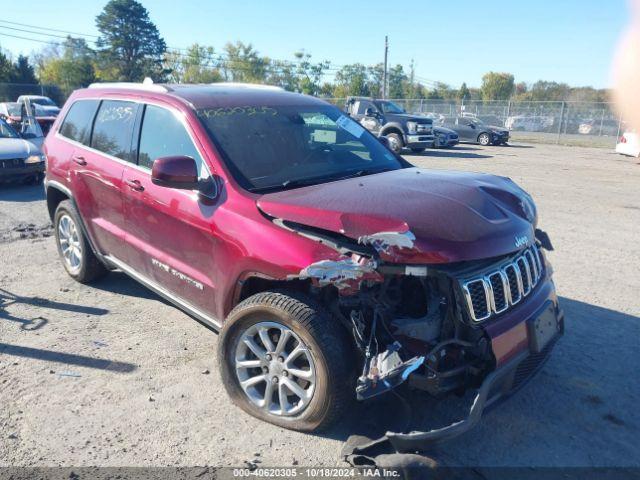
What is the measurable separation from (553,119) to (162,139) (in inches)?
1277

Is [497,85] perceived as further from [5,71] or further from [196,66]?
[5,71]

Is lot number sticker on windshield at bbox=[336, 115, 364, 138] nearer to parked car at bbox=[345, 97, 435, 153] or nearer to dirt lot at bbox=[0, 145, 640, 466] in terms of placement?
dirt lot at bbox=[0, 145, 640, 466]

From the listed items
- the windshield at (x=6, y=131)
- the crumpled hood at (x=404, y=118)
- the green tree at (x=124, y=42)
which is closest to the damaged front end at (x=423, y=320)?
the windshield at (x=6, y=131)

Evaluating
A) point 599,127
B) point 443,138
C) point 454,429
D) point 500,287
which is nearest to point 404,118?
point 443,138

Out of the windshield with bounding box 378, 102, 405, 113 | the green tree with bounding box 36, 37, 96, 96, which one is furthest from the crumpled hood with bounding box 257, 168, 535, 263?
the green tree with bounding box 36, 37, 96, 96

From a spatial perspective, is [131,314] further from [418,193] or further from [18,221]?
[18,221]

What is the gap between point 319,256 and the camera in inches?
113

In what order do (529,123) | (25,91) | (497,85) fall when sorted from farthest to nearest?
(497,85)
(25,91)
(529,123)

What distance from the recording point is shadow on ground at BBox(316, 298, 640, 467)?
2.97m

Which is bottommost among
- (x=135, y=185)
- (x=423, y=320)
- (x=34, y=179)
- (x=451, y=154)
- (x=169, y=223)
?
(x=451, y=154)

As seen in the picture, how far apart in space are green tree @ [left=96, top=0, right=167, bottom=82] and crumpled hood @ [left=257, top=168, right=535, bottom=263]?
72153 millimetres

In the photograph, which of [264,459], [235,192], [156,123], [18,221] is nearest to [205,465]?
[264,459]

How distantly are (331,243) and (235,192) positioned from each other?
855 millimetres

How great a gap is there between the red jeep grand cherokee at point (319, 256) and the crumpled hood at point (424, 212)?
12 mm
